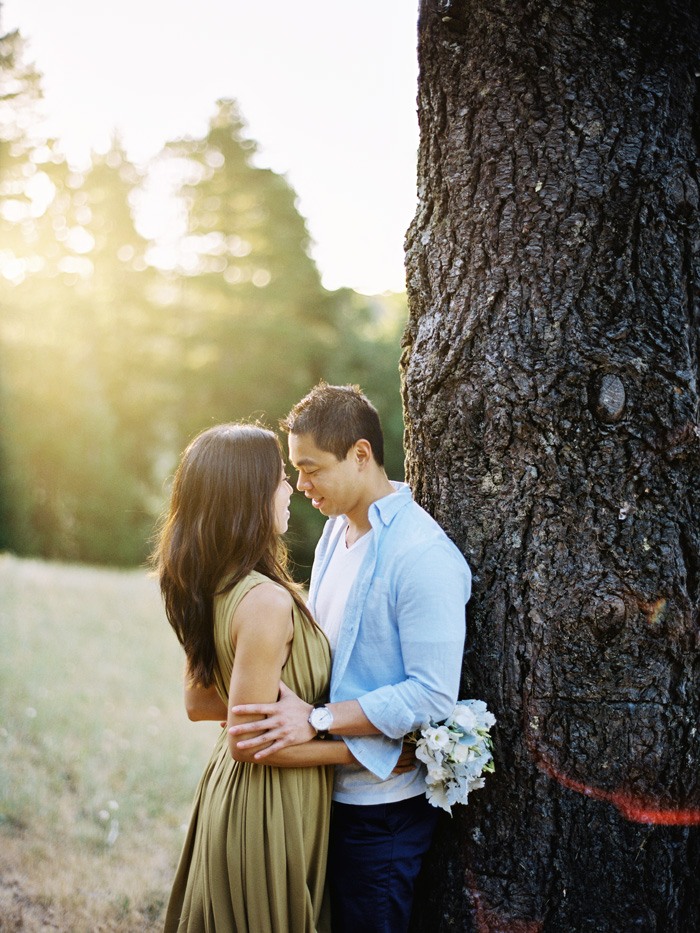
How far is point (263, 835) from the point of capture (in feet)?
8.09

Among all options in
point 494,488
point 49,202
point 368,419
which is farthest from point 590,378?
point 49,202

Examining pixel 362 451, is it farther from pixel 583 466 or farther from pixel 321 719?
pixel 321 719

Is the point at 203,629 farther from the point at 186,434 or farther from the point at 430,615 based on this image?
the point at 186,434

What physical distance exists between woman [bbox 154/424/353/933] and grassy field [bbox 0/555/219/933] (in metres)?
1.73

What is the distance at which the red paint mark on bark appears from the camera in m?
2.50

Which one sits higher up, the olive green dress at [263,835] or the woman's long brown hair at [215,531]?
the woman's long brown hair at [215,531]

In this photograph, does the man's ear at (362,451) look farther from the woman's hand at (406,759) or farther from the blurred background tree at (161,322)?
the blurred background tree at (161,322)

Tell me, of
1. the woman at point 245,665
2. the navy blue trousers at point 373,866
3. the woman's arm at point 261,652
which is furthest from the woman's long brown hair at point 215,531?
the navy blue trousers at point 373,866

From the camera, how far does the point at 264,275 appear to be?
22.4m

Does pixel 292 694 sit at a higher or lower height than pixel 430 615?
lower

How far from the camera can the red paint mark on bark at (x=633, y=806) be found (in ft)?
8.20

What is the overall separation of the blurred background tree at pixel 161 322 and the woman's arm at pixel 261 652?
1715 centimetres

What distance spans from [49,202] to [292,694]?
81.3ft

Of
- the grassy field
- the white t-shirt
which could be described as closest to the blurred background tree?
the grassy field
